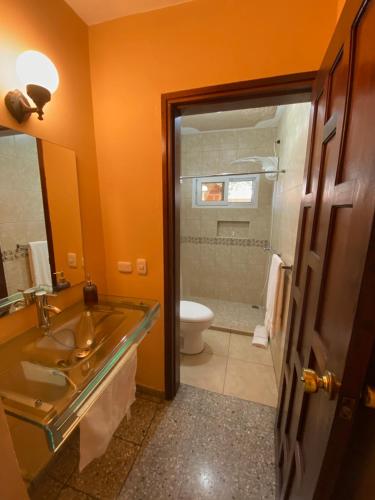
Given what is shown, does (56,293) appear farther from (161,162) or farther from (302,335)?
(302,335)

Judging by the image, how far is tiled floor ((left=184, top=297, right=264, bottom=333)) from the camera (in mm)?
2598

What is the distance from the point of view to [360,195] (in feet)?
1.45

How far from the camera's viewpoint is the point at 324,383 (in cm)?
53

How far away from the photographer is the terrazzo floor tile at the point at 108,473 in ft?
3.55

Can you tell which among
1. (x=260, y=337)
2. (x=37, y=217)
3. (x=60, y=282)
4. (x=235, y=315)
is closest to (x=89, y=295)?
(x=60, y=282)

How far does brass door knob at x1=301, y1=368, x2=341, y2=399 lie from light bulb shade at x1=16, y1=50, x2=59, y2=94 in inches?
58.8

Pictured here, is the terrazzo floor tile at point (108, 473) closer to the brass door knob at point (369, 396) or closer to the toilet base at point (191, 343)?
the toilet base at point (191, 343)

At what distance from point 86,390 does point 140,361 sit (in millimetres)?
994

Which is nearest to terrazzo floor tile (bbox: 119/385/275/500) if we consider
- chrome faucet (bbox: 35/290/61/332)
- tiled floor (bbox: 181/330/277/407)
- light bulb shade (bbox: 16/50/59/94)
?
tiled floor (bbox: 181/330/277/407)

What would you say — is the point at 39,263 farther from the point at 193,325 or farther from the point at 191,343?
the point at 191,343

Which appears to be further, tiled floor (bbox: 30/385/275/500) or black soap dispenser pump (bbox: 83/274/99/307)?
black soap dispenser pump (bbox: 83/274/99/307)

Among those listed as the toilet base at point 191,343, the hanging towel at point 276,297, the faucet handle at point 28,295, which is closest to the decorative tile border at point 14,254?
the faucet handle at point 28,295

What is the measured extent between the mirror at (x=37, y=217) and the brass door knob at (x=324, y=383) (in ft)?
3.98

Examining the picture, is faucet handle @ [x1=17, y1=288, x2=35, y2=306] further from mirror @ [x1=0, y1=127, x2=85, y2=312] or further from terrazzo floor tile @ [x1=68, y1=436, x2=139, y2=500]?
terrazzo floor tile @ [x1=68, y1=436, x2=139, y2=500]
